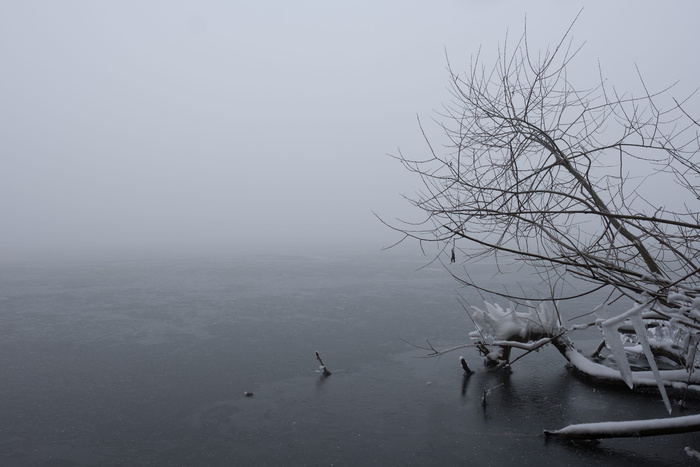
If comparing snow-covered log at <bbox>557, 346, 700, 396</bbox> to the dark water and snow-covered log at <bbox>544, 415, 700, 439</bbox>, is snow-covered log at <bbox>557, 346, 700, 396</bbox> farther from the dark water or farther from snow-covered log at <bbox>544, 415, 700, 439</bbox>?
snow-covered log at <bbox>544, 415, 700, 439</bbox>

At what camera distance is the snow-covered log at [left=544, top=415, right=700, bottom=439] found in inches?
300

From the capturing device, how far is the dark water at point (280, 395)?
8898mm

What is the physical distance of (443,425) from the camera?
10008 mm

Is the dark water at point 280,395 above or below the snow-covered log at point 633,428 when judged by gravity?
below

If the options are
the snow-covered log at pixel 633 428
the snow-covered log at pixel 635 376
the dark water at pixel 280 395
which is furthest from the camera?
the snow-covered log at pixel 635 376

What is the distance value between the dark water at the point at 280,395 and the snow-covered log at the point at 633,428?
0.28m

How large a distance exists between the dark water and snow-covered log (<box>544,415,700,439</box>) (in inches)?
10.9

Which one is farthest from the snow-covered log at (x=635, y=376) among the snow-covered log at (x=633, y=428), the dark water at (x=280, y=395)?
the snow-covered log at (x=633, y=428)

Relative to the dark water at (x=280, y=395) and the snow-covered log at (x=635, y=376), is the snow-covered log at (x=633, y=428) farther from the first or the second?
the snow-covered log at (x=635, y=376)

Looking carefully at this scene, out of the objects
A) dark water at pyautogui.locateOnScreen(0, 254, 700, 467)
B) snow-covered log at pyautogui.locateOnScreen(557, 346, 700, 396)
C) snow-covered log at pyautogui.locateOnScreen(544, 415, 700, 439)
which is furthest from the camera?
snow-covered log at pyautogui.locateOnScreen(557, 346, 700, 396)

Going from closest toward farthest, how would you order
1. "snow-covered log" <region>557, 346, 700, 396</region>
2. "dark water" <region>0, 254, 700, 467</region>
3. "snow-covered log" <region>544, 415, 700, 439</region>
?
"snow-covered log" <region>544, 415, 700, 439</region> → "dark water" <region>0, 254, 700, 467</region> → "snow-covered log" <region>557, 346, 700, 396</region>

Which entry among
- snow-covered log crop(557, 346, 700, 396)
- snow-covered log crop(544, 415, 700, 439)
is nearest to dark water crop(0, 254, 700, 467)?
snow-covered log crop(544, 415, 700, 439)

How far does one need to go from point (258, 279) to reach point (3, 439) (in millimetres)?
27711

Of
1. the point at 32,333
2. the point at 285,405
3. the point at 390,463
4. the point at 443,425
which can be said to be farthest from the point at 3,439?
the point at 32,333
